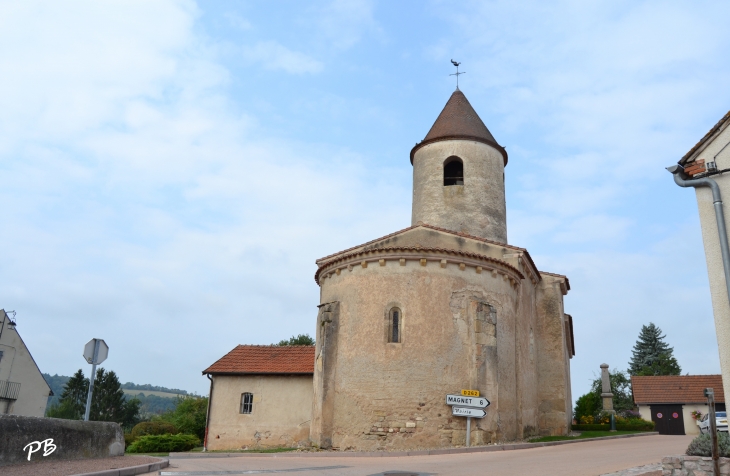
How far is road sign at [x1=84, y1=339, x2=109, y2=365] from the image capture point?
432 inches

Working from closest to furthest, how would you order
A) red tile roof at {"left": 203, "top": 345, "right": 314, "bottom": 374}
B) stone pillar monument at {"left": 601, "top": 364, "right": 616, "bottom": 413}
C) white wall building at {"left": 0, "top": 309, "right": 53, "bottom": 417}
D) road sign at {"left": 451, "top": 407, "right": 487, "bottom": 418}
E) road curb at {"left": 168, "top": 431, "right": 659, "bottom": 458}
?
1. road curb at {"left": 168, "top": 431, "right": 659, "bottom": 458}
2. road sign at {"left": 451, "top": 407, "right": 487, "bottom": 418}
3. red tile roof at {"left": 203, "top": 345, "right": 314, "bottom": 374}
4. white wall building at {"left": 0, "top": 309, "right": 53, "bottom": 417}
5. stone pillar monument at {"left": 601, "top": 364, "right": 616, "bottom": 413}

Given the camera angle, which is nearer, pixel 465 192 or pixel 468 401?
pixel 468 401

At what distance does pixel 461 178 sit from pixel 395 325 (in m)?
10.5

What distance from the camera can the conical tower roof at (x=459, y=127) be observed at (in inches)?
1029

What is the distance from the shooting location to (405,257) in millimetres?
18000

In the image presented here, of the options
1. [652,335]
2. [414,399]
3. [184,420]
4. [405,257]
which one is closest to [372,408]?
[414,399]

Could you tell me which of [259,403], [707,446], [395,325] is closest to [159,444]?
[259,403]

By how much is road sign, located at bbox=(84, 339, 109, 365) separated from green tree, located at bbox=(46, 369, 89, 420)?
69315 mm

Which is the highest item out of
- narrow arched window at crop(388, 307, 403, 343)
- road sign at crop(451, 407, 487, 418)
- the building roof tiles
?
the building roof tiles

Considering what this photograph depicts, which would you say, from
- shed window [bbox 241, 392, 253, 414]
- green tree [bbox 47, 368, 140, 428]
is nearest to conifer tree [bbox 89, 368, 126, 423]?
green tree [bbox 47, 368, 140, 428]

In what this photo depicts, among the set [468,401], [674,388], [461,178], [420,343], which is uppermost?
[461,178]

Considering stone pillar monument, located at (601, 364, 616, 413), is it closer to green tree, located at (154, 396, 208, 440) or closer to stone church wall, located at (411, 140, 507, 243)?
stone church wall, located at (411, 140, 507, 243)

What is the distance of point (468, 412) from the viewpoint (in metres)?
16.5

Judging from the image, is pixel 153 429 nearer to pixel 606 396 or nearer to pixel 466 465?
pixel 466 465
